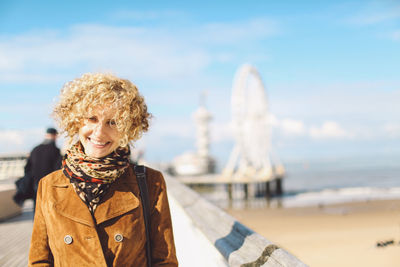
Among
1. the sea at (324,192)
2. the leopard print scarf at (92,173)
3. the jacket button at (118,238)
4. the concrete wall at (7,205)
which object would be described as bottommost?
the sea at (324,192)

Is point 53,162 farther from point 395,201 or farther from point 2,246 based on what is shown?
point 395,201

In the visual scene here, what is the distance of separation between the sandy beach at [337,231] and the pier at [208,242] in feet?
28.1

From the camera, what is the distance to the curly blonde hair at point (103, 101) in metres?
1.53

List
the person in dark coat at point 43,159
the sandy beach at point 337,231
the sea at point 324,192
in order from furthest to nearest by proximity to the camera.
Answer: the sea at point 324,192, the sandy beach at point 337,231, the person in dark coat at point 43,159

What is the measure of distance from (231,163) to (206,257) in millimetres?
34718

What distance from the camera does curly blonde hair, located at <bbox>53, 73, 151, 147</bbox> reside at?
1.53 m

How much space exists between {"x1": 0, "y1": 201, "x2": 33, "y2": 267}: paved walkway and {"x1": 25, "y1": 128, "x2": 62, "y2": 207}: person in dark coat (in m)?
0.74

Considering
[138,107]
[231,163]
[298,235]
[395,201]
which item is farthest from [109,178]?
[231,163]

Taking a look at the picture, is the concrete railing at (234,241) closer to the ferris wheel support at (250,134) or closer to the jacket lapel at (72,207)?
the jacket lapel at (72,207)

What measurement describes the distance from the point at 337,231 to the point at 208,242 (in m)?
15.3

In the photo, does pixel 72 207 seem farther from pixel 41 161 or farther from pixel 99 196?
pixel 41 161

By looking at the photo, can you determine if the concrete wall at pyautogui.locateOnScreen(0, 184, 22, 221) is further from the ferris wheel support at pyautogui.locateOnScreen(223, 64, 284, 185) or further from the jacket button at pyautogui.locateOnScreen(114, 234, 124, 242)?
the ferris wheel support at pyautogui.locateOnScreen(223, 64, 284, 185)

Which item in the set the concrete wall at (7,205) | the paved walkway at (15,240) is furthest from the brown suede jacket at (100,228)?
the concrete wall at (7,205)

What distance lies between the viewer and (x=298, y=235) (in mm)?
16250
